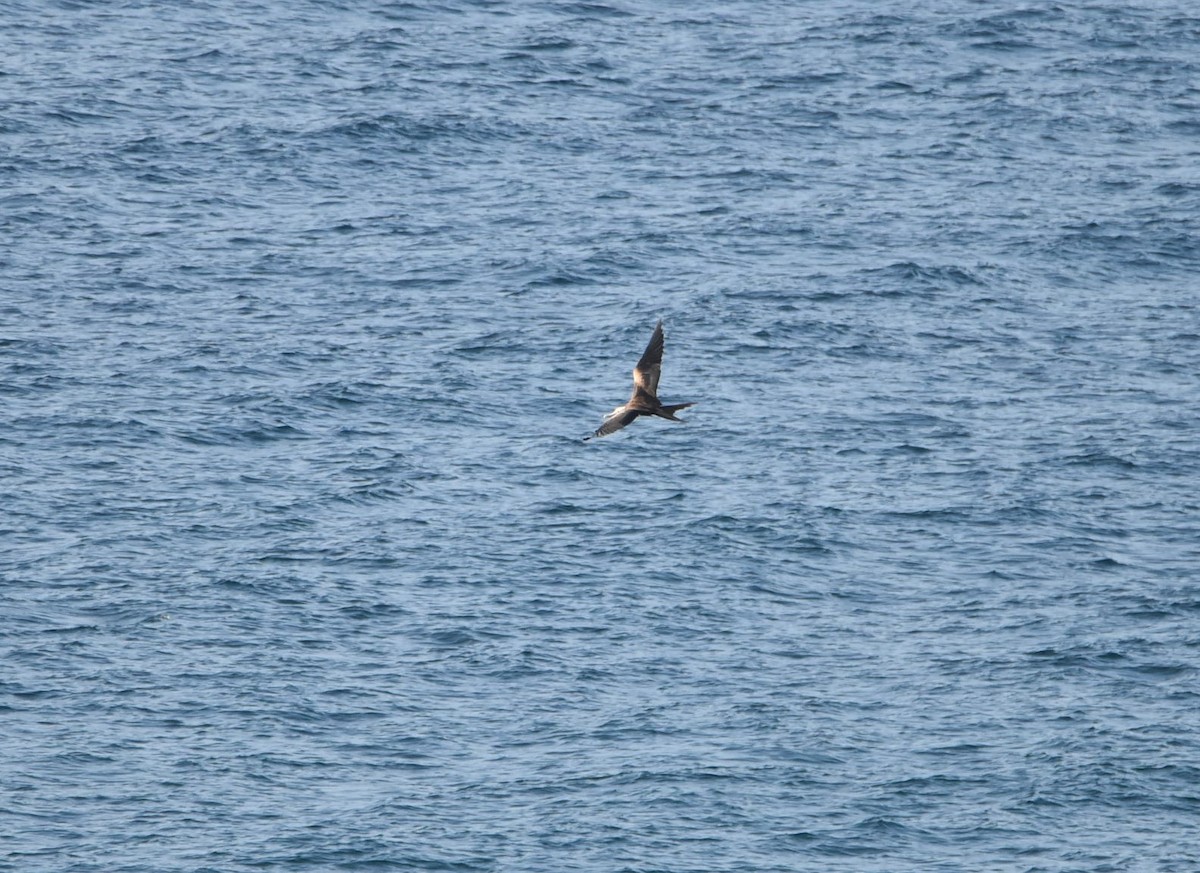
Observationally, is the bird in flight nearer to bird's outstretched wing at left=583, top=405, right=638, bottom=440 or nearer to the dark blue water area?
bird's outstretched wing at left=583, top=405, right=638, bottom=440

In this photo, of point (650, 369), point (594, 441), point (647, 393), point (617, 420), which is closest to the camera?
point (617, 420)

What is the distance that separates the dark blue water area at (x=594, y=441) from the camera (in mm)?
55469

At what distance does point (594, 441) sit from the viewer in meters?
71.8

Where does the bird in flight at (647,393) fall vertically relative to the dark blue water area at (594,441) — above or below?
above

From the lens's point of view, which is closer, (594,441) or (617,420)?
(617,420)

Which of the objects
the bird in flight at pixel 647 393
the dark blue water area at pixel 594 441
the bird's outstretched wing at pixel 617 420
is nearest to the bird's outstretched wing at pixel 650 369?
the bird in flight at pixel 647 393

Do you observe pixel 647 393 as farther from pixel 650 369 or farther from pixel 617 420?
pixel 617 420

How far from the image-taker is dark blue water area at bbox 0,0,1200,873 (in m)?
55.5

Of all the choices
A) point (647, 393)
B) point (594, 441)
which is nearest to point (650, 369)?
point (647, 393)

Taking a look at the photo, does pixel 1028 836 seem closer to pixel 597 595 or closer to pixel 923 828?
pixel 923 828

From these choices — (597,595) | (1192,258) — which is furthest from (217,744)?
(1192,258)

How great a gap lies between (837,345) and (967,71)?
2974cm

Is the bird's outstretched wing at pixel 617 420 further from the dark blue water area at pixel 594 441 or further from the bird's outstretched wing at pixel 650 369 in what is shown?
the dark blue water area at pixel 594 441

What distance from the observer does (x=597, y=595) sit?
6322 centimetres
